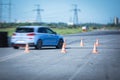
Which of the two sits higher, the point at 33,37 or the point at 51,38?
the point at 33,37

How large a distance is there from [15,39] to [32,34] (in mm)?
1222

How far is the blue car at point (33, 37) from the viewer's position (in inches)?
973

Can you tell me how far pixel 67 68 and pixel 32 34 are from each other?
11.4 metres

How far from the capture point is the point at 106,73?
1229cm

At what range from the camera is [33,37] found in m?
24.7

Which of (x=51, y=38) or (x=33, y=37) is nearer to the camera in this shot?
(x=33, y=37)

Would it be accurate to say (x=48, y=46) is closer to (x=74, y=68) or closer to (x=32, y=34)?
(x=32, y=34)

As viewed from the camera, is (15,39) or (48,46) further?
(48,46)

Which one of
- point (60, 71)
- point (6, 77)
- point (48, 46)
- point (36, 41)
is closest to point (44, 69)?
point (60, 71)

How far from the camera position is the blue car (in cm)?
2472

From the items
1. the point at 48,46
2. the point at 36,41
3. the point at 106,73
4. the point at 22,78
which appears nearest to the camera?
the point at 22,78

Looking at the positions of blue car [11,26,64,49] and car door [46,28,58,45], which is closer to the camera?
blue car [11,26,64,49]

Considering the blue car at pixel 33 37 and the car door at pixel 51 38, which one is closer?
the blue car at pixel 33 37

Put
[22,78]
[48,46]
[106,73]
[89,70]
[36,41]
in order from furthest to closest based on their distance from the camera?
1. [48,46]
2. [36,41]
3. [89,70]
4. [106,73]
5. [22,78]
